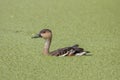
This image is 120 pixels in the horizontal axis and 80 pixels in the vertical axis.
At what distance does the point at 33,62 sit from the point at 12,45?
1.55 feet

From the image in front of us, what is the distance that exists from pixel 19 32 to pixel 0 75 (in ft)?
4.10

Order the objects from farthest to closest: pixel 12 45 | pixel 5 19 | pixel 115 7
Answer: pixel 115 7 < pixel 5 19 < pixel 12 45

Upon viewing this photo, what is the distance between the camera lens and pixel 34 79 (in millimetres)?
3154

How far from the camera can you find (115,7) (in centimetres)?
560

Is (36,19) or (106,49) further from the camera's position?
(36,19)

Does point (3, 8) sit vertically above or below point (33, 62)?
above

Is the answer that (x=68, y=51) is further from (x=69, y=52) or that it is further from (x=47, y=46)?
(x=47, y=46)

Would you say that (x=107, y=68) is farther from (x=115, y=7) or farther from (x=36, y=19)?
(x=115, y=7)

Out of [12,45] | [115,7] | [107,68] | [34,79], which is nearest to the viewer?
[34,79]

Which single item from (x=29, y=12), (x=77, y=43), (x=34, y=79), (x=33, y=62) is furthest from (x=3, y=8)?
(x=34, y=79)

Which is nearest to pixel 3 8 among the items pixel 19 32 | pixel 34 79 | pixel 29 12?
pixel 29 12

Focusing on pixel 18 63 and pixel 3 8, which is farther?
pixel 3 8

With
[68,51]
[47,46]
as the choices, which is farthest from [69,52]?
[47,46]

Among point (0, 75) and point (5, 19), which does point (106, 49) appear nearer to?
point (0, 75)
